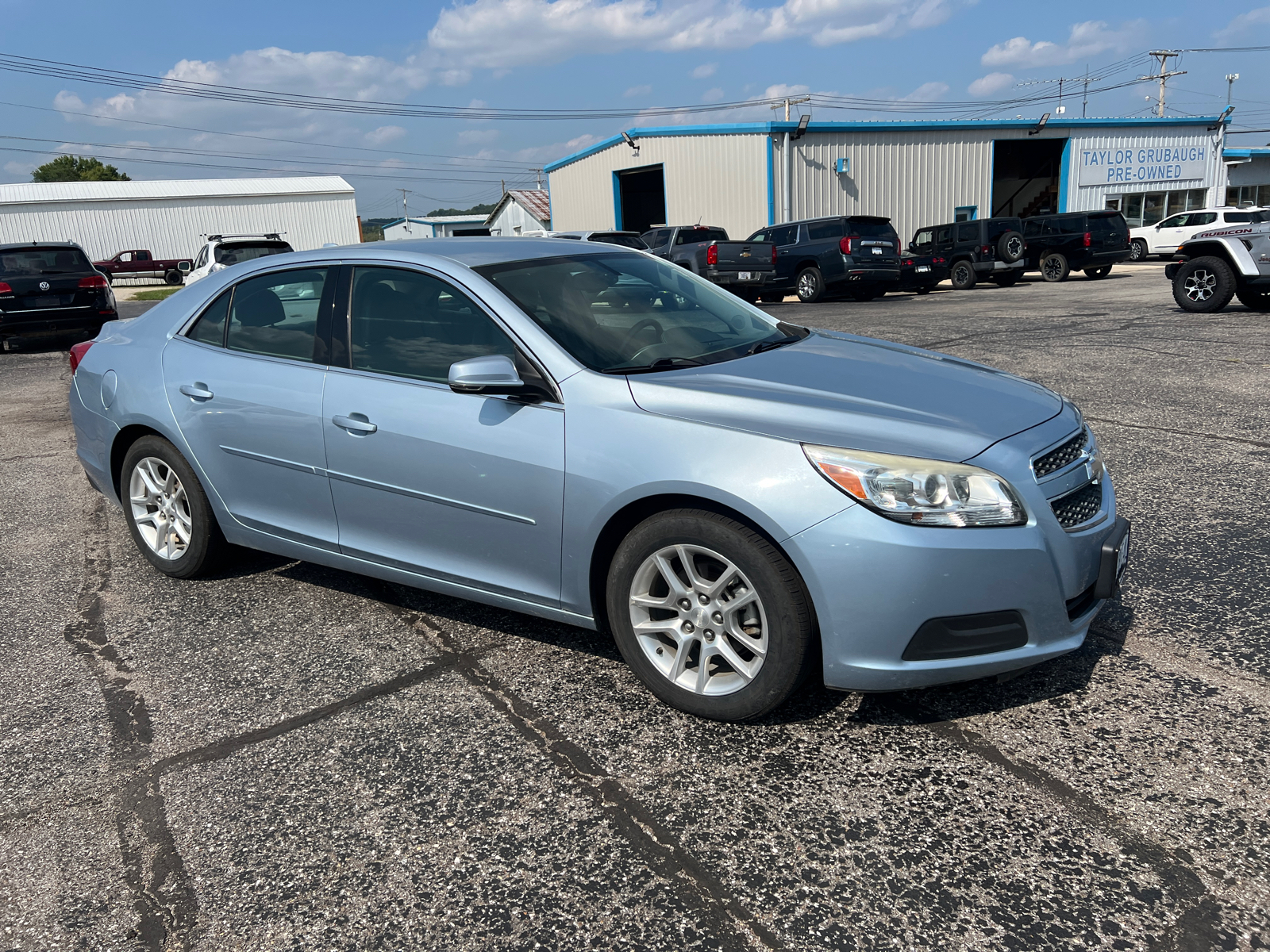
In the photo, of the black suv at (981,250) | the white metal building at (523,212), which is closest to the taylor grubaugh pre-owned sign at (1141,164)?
the black suv at (981,250)

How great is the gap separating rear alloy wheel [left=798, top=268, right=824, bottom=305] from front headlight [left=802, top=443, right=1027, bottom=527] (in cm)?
1880

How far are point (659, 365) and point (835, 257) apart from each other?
59.4 feet

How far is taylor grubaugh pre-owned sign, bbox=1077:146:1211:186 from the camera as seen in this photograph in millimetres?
34719

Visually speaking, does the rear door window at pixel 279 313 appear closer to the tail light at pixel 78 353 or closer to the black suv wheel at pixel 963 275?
the tail light at pixel 78 353

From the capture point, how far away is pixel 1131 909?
2193mm

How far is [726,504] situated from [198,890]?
5.69 ft

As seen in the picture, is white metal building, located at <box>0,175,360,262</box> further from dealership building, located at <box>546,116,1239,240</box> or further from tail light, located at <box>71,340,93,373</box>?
tail light, located at <box>71,340,93,373</box>

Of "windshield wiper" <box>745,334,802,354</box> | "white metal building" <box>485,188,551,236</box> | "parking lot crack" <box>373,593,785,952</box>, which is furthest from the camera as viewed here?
"white metal building" <box>485,188,551,236</box>

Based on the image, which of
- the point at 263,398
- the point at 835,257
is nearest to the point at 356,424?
the point at 263,398

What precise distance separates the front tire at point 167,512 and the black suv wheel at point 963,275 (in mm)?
23004

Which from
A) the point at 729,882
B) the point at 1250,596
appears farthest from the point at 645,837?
the point at 1250,596

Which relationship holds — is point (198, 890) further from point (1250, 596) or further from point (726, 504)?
point (1250, 596)

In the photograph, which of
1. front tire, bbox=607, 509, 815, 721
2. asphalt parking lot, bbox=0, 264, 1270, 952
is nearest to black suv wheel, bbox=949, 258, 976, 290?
asphalt parking lot, bbox=0, 264, 1270, 952

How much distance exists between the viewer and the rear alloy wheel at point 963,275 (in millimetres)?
24250
